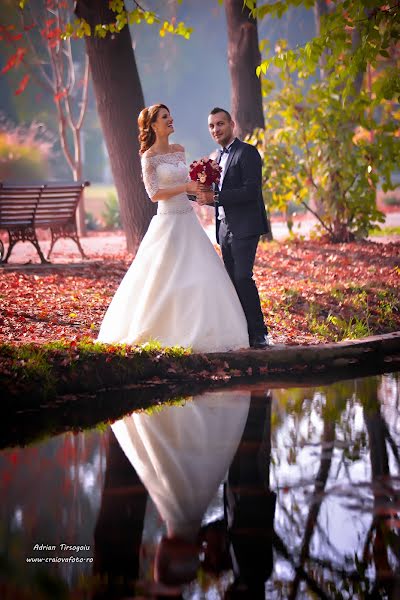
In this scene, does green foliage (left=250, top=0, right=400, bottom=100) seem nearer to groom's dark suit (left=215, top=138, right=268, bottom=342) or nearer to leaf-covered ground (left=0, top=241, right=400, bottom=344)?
groom's dark suit (left=215, top=138, right=268, bottom=342)

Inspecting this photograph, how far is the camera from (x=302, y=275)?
38.3 feet

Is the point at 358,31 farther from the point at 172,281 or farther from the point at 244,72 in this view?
the point at 244,72

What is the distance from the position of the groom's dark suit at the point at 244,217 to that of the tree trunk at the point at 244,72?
7.84 meters

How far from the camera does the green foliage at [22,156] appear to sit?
29.0 meters

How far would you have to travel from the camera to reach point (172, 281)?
279 inches

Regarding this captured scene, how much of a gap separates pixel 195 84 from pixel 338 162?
1070 inches

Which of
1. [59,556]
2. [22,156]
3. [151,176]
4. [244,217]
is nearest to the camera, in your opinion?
[59,556]

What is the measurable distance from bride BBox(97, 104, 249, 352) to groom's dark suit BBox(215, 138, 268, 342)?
138 millimetres

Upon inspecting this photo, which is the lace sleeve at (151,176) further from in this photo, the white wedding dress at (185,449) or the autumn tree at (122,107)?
the autumn tree at (122,107)

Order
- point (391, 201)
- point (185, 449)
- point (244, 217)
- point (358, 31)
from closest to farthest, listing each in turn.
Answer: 1. point (185, 449)
2. point (244, 217)
3. point (358, 31)
4. point (391, 201)

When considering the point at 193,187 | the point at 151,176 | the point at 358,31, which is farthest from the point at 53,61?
the point at 193,187

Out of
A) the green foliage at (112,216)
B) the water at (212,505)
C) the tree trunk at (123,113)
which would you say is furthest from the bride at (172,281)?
Answer: the green foliage at (112,216)

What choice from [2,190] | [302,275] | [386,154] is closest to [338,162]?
[386,154]

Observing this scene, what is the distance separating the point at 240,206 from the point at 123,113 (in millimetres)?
5556
